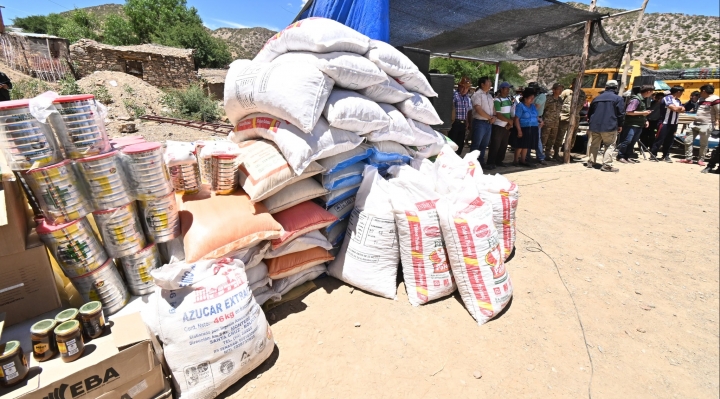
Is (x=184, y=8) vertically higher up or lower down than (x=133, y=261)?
higher up

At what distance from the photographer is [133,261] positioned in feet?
5.47

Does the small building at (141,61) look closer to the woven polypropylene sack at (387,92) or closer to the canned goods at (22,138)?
the woven polypropylene sack at (387,92)

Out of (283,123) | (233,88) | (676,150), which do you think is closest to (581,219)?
(283,123)

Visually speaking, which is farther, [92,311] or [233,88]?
[233,88]

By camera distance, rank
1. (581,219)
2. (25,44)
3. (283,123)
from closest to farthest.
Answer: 1. (283,123)
2. (581,219)
3. (25,44)

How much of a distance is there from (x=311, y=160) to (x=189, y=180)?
2.49 feet

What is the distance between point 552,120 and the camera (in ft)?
21.8

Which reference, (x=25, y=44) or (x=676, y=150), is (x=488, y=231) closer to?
(x=676, y=150)

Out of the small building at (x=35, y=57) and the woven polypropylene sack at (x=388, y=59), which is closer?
the woven polypropylene sack at (x=388, y=59)

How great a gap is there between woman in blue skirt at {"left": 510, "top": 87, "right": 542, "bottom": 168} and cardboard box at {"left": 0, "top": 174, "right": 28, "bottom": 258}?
6438mm

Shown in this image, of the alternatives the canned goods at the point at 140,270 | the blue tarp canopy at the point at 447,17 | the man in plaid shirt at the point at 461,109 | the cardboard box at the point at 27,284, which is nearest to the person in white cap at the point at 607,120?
the blue tarp canopy at the point at 447,17

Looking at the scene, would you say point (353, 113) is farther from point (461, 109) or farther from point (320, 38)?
point (461, 109)

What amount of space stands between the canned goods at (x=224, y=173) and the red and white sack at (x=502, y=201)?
173 centimetres

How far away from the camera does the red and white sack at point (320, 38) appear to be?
212 centimetres
